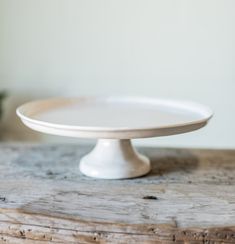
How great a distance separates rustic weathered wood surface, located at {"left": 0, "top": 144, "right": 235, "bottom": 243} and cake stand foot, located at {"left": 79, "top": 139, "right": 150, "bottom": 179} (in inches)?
0.7

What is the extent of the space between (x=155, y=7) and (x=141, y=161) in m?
0.77

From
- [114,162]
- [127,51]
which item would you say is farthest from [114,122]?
[127,51]

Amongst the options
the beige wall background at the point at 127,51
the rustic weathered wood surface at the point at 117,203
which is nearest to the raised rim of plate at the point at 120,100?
the rustic weathered wood surface at the point at 117,203

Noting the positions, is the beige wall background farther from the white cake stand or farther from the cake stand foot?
the cake stand foot

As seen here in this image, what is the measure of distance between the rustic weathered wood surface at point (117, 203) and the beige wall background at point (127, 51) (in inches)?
22.4

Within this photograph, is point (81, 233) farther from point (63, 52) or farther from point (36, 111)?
point (63, 52)

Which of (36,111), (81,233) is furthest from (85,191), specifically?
(36,111)

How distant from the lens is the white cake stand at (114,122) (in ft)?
2.53

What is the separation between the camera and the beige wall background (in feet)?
4.83

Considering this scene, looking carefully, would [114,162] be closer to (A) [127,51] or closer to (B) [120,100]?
(B) [120,100]

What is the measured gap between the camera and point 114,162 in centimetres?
89

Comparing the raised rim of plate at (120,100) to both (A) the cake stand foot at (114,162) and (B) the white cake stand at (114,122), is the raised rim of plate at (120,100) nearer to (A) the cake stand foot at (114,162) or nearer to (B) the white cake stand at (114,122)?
(B) the white cake stand at (114,122)

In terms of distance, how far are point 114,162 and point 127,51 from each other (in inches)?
29.1

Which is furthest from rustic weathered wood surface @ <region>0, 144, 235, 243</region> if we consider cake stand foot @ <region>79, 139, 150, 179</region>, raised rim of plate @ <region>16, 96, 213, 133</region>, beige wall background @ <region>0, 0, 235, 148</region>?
beige wall background @ <region>0, 0, 235, 148</region>
